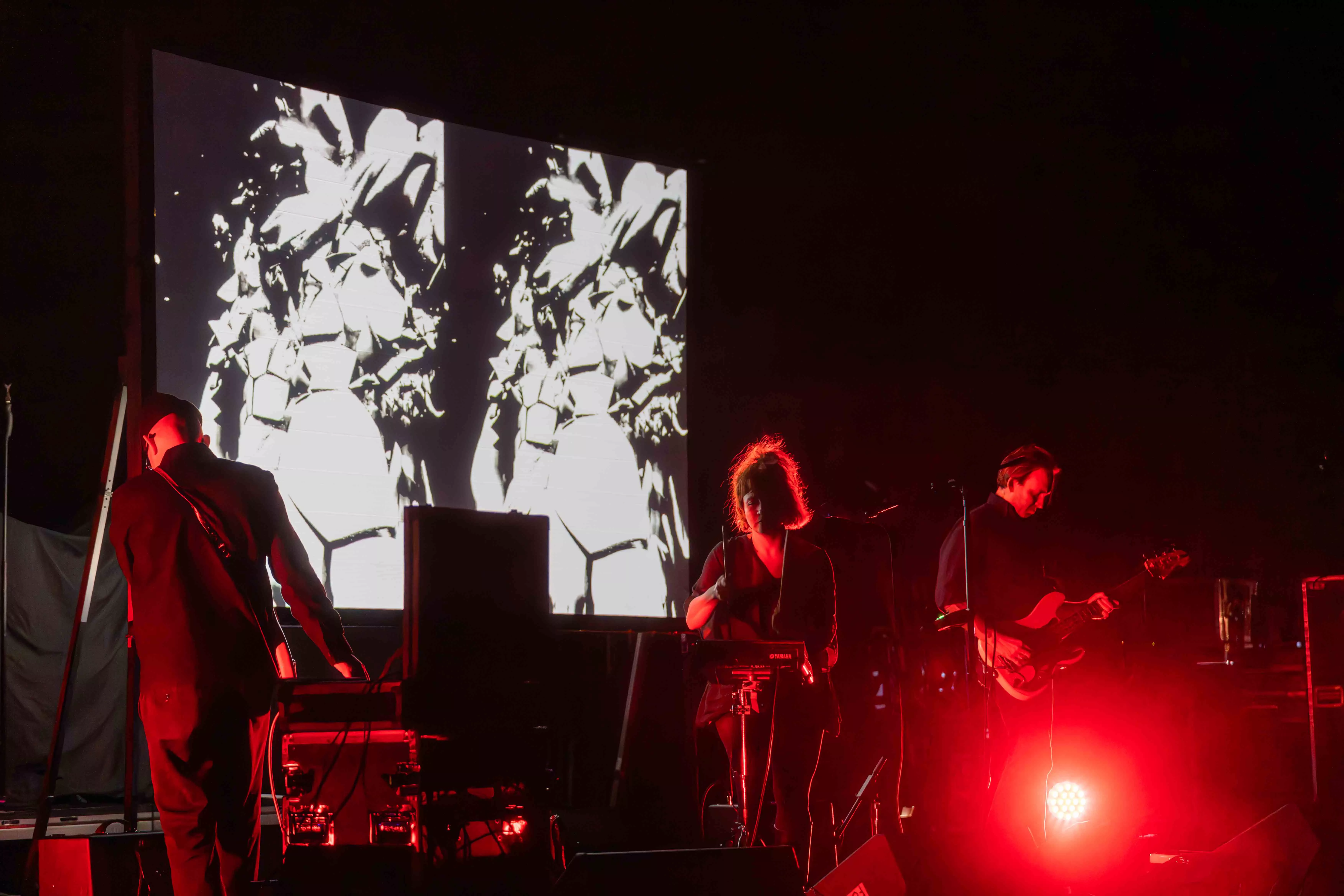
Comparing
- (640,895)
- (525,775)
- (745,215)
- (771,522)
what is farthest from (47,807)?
(745,215)

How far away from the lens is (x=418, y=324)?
482cm

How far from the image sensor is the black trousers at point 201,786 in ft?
8.91

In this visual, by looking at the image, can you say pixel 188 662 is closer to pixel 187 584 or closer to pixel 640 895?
pixel 187 584

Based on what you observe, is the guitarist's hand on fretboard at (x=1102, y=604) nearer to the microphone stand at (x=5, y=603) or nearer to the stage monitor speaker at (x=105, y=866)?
the stage monitor speaker at (x=105, y=866)

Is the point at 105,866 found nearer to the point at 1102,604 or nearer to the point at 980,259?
the point at 1102,604

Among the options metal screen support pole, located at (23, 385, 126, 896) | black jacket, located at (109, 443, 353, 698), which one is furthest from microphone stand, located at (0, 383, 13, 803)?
black jacket, located at (109, 443, 353, 698)

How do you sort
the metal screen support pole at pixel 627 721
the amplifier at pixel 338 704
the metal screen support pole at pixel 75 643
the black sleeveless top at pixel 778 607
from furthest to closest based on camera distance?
the metal screen support pole at pixel 627 721, the black sleeveless top at pixel 778 607, the metal screen support pole at pixel 75 643, the amplifier at pixel 338 704

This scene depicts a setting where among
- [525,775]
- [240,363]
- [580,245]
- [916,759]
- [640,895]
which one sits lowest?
[916,759]

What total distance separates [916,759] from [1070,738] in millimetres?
763

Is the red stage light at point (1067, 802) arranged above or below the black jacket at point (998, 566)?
below

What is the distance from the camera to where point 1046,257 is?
6.73 m

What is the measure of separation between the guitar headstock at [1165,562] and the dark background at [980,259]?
52.0 inches

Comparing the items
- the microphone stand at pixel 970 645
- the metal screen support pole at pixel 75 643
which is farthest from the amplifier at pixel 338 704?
the microphone stand at pixel 970 645

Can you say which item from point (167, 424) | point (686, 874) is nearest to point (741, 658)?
point (686, 874)
